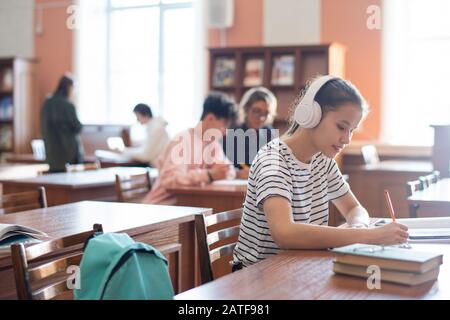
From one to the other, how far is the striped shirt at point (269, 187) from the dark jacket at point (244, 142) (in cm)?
248

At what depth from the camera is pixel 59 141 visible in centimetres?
643

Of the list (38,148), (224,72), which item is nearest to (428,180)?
(224,72)

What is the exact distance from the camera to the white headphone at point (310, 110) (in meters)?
1.93

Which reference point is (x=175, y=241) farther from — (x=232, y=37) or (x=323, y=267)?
(x=232, y=37)

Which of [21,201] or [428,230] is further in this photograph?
[21,201]

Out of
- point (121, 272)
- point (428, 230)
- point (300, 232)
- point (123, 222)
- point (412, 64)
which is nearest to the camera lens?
point (121, 272)

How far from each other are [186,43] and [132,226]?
244 inches

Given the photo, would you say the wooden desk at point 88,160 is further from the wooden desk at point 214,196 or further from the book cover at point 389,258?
the book cover at point 389,258

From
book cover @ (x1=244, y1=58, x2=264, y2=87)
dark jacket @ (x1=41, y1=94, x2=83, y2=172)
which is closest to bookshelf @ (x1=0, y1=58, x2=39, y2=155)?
dark jacket @ (x1=41, y1=94, x2=83, y2=172)

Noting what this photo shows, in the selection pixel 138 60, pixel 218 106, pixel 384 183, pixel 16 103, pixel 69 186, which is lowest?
pixel 384 183

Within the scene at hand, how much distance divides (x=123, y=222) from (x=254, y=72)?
4990 millimetres

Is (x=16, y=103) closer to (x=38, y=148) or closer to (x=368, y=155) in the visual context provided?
(x=38, y=148)

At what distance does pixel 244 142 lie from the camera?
4859 mm

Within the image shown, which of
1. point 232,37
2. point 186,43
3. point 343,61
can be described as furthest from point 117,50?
point 343,61
